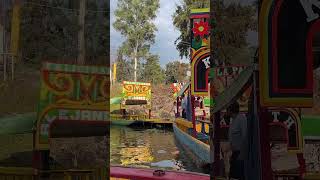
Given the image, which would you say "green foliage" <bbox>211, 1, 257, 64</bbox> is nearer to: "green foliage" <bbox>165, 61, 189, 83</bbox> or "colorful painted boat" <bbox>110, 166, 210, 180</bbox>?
"colorful painted boat" <bbox>110, 166, 210, 180</bbox>

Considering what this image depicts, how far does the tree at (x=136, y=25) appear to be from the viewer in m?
43.6

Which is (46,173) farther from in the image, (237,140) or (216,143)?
(237,140)

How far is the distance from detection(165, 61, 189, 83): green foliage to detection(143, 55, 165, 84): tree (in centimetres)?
199

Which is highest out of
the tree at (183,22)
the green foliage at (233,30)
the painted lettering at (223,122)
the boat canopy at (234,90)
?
the tree at (183,22)

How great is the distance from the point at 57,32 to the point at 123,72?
42700 millimetres

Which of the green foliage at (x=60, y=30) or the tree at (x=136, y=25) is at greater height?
the tree at (x=136, y=25)

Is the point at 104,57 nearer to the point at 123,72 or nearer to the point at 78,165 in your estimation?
the point at 78,165

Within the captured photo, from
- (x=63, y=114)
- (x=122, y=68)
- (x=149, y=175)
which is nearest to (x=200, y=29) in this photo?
(x=149, y=175)

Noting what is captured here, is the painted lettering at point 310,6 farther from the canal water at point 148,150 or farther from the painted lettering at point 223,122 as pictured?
the canal water at point 148,150

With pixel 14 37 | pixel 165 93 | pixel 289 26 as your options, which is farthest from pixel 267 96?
pixel 165 93

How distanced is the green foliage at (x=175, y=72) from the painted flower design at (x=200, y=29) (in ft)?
94.8

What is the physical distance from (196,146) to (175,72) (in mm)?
31969

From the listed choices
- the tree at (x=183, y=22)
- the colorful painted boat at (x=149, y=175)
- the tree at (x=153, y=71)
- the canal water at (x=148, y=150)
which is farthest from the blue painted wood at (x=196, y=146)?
the tree at (x=153, y=71)

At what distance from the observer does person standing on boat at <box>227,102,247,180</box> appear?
3496mm
